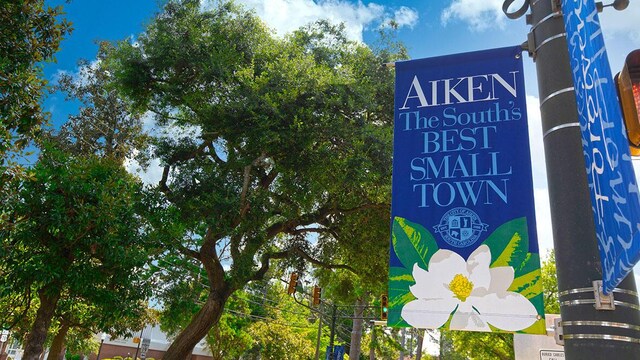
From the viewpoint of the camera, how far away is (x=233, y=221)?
16.0 meters

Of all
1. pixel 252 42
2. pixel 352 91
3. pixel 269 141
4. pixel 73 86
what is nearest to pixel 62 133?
pixel 73 86

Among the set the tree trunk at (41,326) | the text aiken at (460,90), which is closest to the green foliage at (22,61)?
the tree trunk at (41,326)

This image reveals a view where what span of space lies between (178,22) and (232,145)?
16.0ft

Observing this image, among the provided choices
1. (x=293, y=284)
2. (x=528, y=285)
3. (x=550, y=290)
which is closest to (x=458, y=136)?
(x=528, y=285)

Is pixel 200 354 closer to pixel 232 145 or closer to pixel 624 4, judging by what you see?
pixel 232 145

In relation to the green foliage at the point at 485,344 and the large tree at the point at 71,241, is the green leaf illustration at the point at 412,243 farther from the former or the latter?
the green foliage at the point at 485,344

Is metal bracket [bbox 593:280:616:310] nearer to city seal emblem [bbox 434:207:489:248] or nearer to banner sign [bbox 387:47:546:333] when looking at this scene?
banner sign [bbox 387:47:546:333]

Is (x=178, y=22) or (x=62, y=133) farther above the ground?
(x=178, y=22)

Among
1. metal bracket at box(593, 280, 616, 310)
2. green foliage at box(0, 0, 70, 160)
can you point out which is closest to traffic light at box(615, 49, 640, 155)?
metal bracket at box(593, 280, 616, 310)

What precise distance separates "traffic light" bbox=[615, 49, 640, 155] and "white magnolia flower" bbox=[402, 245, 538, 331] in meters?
1.97

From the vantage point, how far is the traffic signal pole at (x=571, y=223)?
282 centimetres

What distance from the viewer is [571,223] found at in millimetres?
3162

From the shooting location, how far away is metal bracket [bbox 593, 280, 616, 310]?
9.29 feet

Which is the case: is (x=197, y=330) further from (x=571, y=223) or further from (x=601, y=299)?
(x=601, y=299)
